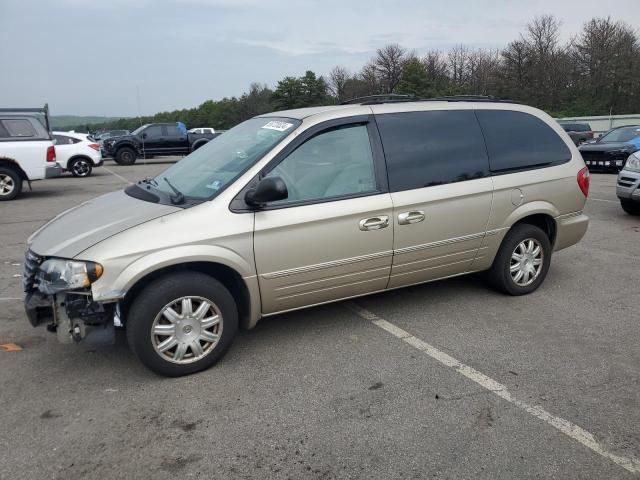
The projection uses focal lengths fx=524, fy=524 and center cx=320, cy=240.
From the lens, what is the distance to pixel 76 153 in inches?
704

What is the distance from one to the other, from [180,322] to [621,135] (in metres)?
16.5

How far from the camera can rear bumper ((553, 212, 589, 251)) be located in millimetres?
5046

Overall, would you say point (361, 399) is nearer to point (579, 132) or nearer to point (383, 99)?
point (383, 99)

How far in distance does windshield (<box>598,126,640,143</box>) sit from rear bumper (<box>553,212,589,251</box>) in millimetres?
12474

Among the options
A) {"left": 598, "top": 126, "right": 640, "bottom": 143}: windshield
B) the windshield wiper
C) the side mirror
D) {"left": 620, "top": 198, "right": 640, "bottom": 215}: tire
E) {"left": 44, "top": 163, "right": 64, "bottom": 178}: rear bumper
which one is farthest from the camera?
{"left": 598, "top": 126, "right": 640, "bottom": 143}: windshield

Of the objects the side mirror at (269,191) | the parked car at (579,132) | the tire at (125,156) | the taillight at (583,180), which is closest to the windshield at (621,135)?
the parked car at (579,132)

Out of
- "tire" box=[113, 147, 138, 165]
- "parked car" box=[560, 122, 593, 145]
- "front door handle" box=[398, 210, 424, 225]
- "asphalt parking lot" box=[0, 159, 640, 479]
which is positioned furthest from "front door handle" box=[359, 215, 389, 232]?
"parked car" box=[560, 122, 593, 145]

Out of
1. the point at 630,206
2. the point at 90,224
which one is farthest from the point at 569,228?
the point at 630,206

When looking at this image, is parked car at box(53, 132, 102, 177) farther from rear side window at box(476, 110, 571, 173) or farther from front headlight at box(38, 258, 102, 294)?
rear side window at box(476, 110, 571, 173)

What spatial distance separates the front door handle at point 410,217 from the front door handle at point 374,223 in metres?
0.14

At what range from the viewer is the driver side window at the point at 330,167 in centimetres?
384

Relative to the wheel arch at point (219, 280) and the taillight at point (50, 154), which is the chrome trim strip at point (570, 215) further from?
the taillight at point (50, 154)

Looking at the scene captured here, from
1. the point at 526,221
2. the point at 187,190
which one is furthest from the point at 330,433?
the point at 526,221

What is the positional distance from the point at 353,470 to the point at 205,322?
4.74ft
